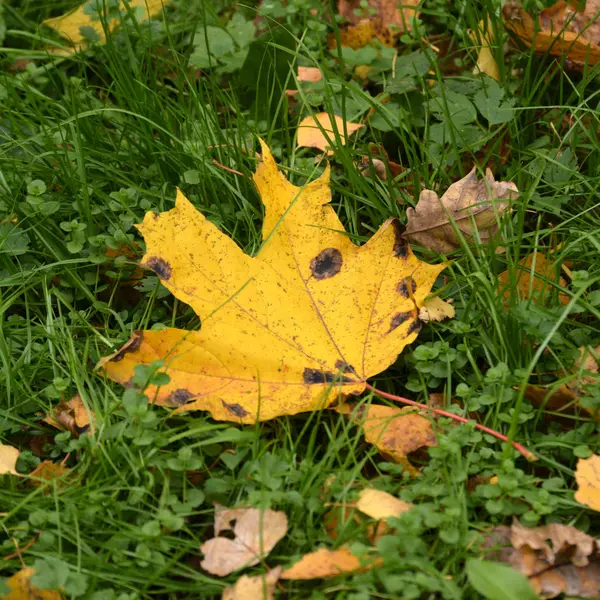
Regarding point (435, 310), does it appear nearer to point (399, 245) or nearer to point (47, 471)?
point (399, 245)

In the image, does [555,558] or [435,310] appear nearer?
[555,558]

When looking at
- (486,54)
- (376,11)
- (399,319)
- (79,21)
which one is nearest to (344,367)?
(399,319)

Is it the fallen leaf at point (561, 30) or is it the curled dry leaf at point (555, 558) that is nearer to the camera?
the curled dry leaf at point (555, 558)

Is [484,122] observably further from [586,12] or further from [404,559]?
[404,559]

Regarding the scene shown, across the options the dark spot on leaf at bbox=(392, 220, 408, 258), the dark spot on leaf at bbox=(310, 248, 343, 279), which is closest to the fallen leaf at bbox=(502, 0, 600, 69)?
the dark spot on leaf at bbox=(392, 220, 408, 258)

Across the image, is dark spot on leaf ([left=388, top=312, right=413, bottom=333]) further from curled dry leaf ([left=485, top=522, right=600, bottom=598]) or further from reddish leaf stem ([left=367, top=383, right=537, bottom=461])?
curled dry leaf ([left=485, top=522, right=600, bottom=598])

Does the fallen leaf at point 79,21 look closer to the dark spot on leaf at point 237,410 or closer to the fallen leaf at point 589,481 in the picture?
the dark spot on leaf at point 237,410

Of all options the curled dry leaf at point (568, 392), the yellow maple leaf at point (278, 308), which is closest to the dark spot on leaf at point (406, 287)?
the yellow maple leaf at point (278, 308)
